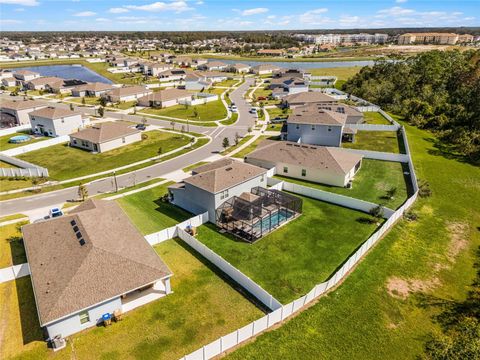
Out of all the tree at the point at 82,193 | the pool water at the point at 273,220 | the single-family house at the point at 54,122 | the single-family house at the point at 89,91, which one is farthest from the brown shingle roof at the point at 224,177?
the single-family house at the point at 89,91

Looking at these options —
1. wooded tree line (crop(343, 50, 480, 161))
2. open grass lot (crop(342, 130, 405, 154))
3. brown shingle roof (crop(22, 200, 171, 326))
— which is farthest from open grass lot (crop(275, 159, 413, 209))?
brown shingle roof (crop(22, 200, 171, 326))

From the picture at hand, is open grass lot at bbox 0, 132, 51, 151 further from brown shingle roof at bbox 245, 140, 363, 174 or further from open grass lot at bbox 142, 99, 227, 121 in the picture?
brown shingle roof at bbox 245, 140, 363, 174

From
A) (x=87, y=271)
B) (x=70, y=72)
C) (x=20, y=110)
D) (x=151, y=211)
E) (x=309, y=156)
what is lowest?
(x=151, y=211)

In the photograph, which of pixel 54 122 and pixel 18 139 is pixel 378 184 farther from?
pixel 18 139

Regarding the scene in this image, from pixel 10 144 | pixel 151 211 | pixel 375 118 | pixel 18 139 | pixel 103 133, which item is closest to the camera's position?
pixel 151 211

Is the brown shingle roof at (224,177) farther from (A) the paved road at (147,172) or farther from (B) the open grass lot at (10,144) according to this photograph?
(B) the open grass lot at (10,144)

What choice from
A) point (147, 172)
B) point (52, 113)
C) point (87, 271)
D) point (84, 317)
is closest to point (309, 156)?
point (147, 172)
